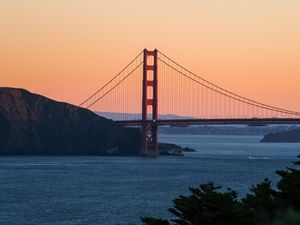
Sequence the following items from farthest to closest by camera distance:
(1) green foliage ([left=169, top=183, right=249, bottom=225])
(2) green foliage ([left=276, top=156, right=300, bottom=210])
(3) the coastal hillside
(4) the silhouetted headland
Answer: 1. (3) the coastal hillside
2. (4) the silhouetted headland
3. (2) green foliage ([left=276, top=156, right=300, bottom=210])
4. (1) green foliage ([left=169, top=183, right=249, bottom=225])

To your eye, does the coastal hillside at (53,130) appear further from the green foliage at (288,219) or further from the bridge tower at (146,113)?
the green foliage at (288,219)

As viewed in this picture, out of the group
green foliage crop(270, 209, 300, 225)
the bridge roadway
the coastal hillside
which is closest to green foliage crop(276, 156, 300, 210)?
green foliage crop(270, 209, 300, 225)

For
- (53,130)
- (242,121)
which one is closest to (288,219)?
(242,121)

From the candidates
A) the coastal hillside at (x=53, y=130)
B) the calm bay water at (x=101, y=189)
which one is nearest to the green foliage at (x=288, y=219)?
the calm bay water at (x=101, y=189)

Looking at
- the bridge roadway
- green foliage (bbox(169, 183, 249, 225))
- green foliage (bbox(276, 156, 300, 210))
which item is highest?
the bridge roadway

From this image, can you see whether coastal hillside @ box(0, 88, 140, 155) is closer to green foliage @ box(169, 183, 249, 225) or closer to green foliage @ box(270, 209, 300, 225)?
green foliage @ box(169, 183, 249, 225)

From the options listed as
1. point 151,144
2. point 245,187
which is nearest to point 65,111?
point 151,144

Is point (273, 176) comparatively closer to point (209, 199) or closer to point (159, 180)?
point (159, 180)

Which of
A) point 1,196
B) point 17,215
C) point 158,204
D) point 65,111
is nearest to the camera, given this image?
point 17,215
